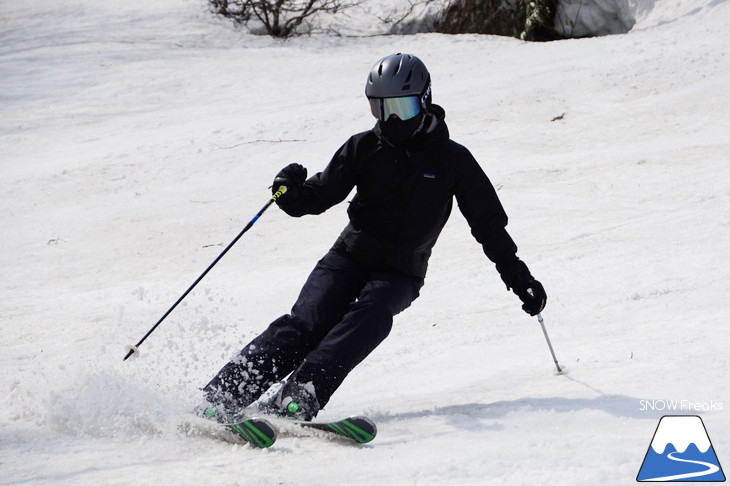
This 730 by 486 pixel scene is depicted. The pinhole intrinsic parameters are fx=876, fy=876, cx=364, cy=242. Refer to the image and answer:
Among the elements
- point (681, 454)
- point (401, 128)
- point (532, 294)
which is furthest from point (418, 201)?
point (681, 454)

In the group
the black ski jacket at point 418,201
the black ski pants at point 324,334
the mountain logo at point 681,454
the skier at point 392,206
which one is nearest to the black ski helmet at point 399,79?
the skier at point 392,206

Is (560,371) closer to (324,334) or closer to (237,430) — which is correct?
(324,334)

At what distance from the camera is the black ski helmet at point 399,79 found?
400 centimetres

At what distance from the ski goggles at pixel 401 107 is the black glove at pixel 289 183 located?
0.48 m

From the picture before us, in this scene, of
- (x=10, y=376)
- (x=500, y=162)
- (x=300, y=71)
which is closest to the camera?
(x=10, y=376)

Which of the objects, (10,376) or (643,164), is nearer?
(10,376)

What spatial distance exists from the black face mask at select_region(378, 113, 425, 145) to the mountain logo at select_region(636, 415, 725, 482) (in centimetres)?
166

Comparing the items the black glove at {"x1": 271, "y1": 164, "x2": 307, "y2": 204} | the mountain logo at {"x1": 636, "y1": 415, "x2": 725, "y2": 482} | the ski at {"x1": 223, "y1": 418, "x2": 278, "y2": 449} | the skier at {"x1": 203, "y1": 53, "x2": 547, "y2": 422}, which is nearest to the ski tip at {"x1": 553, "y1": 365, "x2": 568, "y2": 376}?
the skier at {"x1": 203, "y1": 53, "x2": 547, "y2": 422}

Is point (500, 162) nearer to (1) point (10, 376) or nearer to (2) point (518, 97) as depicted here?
(2) point (518, 97)

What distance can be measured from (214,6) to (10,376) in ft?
35.6

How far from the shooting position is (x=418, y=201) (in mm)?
4051

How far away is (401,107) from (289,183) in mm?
631

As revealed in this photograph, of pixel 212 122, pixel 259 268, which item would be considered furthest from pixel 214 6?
pixel 259 268

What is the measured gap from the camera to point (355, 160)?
4.15 metres
